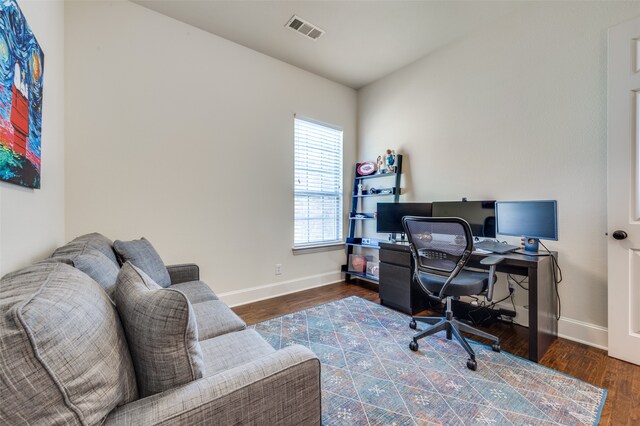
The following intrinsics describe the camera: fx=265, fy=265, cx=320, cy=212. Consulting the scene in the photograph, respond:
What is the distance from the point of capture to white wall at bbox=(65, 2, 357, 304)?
2219 mm

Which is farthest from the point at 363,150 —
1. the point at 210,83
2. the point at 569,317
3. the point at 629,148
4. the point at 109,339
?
the point at 109,339

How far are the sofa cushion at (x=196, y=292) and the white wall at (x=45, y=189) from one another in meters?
0.83

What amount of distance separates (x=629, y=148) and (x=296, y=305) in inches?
119

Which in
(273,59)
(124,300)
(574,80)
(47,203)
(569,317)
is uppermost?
(273,59)

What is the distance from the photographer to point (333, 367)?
71.0 inches

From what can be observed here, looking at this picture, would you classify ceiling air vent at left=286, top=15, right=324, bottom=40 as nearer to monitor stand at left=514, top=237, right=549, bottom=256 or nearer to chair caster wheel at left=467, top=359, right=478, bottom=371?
monitor stand at left=514, top=237, right=549, bottom=256

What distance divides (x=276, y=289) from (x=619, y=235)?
3.09 metres

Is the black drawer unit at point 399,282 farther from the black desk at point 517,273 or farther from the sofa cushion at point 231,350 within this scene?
the sofa cushion at point 231,350

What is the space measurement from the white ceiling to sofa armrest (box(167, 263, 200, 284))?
7.80 ft

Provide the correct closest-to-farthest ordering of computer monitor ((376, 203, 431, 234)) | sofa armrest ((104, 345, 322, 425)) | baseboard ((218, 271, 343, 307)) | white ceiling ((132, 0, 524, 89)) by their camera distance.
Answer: sofa armrest ((104, 345, 322, 425)) → white ceiling ((132, 0, 524, 89)) → baseboard ((218, 271, 343, 307)) → computer monitor ((376, 203, 431, 234))

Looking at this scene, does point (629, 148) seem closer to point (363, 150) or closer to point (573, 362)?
point (573, 362)

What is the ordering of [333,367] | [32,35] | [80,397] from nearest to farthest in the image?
[80,397], [32,35], [333,367]

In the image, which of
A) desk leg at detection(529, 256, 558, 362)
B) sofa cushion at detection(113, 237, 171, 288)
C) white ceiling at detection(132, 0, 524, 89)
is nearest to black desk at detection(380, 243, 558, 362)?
desk leg at detection(529, 256, 558, 362)

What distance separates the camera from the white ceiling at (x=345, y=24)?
7.97 feet
